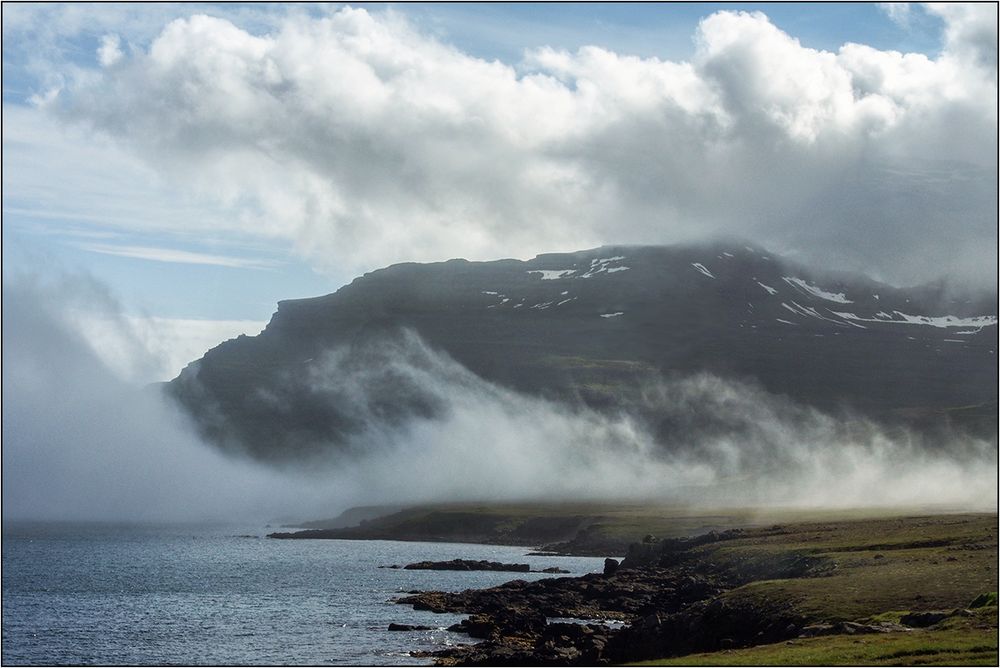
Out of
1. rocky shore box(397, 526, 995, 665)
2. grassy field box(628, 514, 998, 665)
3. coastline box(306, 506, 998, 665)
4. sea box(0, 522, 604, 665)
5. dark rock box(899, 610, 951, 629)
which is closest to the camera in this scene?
grassy field box(628, 514, 998, 665)

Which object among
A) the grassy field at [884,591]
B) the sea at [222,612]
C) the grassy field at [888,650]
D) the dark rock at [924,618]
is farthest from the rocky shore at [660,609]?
the sea at [222,612]

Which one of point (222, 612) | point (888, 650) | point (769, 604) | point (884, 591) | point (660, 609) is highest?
point (888, 650)

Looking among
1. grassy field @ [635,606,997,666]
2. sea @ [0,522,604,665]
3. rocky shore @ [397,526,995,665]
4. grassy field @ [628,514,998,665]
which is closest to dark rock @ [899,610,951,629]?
rocky shore @ [397,526,995,665]

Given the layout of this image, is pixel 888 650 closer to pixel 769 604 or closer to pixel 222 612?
pixel 769 604

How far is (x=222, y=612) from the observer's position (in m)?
110

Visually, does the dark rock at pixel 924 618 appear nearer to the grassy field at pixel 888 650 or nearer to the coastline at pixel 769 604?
the coastline at pixel 769 604

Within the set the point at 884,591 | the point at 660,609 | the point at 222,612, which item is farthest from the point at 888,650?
the point at 222,612

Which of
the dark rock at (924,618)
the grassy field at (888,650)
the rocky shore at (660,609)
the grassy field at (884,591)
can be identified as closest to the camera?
the grassy field at (888,650)

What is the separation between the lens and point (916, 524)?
445ft

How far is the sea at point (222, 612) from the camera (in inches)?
3290

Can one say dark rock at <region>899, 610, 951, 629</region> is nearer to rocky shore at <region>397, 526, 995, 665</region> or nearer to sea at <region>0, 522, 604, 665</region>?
rocky shore at <region>397, 526, 995, 665</region>

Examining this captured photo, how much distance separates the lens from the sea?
83562mm

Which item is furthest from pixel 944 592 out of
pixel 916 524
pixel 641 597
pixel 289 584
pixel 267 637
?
pixel 289 584

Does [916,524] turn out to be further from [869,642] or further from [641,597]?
[869,642]
